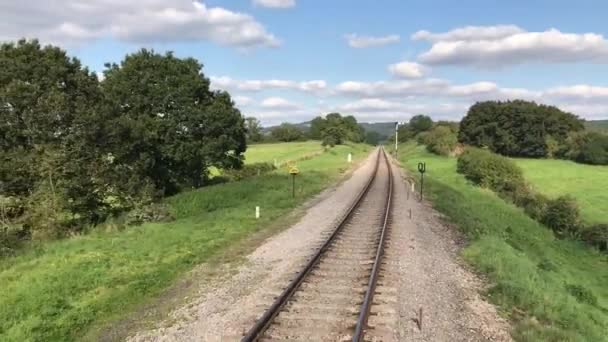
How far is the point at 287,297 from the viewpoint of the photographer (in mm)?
10500

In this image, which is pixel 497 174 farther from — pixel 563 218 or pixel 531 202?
pixel 563 218

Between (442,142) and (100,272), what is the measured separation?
91.2 meters

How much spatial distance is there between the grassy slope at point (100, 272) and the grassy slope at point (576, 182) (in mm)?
28934

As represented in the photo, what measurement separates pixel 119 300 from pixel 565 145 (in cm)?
9146

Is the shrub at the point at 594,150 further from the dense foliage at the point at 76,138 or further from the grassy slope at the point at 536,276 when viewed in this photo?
the dense foliage at the point at 76,138

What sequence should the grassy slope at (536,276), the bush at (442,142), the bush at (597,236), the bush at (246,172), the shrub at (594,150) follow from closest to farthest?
the grassy slope at (536,276) < the bush at (597,236) < the bush at (246,172) < the shrub at (594,150) < the bush at (442,142)

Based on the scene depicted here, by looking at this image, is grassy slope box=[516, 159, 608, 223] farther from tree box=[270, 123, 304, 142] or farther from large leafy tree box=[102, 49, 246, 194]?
tree box=[270, 123, 304, 142]

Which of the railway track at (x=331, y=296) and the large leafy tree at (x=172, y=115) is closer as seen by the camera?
the railway track at (x=331, y=296)

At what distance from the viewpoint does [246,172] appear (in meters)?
52.2

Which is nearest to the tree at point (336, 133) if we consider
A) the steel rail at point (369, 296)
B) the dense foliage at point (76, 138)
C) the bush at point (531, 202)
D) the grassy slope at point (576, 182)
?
the grassy slope at point (576, 182)

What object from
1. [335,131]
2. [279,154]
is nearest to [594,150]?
[279,154]

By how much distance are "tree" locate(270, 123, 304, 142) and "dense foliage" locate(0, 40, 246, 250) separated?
146168mm

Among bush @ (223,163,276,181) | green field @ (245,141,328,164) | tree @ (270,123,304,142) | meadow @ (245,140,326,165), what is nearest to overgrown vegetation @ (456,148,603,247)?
bush @ (223,163,276,181)

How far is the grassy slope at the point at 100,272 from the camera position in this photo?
1016 cm
